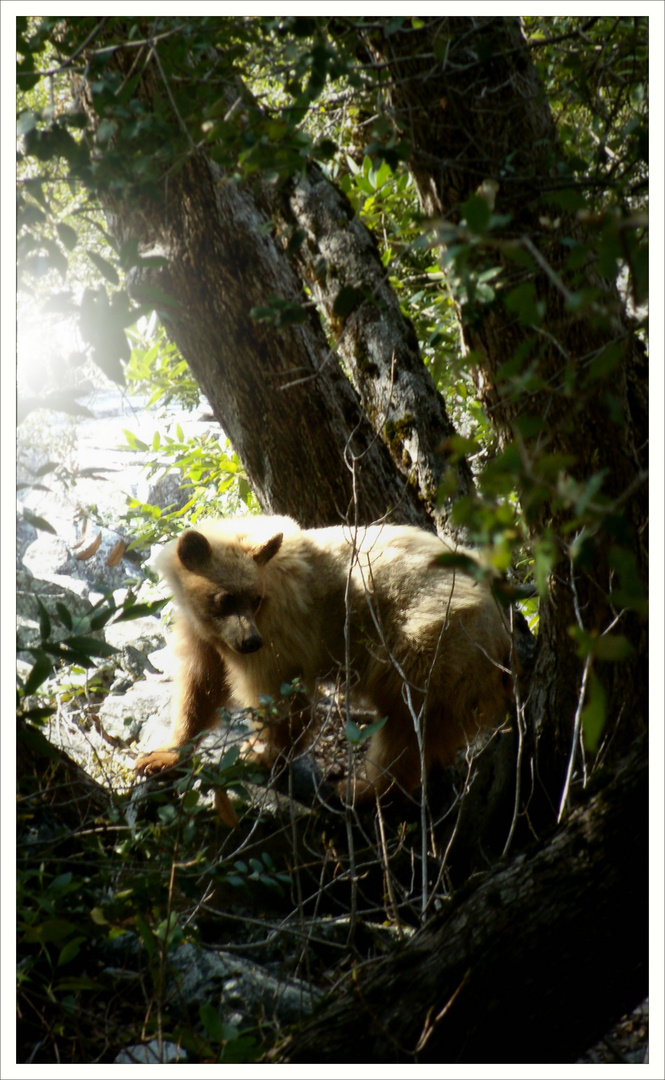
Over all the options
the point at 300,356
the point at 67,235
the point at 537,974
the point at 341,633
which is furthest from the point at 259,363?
the point at 537,974

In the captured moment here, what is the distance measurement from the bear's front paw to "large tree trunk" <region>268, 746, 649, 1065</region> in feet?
6.20

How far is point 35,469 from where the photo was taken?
2525 millimetres

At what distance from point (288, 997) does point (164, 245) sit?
3.47 metres

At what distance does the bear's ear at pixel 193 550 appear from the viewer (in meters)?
3.71

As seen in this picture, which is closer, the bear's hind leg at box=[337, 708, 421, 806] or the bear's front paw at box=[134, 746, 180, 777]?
the bear's front paw at box=[134, 746, 180, 777]

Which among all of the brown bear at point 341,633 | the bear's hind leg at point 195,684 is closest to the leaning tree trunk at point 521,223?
the brown bear at point 341,633

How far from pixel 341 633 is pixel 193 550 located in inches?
36.3

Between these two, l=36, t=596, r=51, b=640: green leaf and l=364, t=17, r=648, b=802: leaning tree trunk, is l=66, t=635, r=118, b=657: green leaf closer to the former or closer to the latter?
l=36, t=596, r=51, b=640: green leaf

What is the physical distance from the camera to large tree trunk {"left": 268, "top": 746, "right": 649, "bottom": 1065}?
1.92 m

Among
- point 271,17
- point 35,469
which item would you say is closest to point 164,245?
point 271,17

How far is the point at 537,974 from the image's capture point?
192 cm

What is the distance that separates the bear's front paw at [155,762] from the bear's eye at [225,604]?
0.74 meters

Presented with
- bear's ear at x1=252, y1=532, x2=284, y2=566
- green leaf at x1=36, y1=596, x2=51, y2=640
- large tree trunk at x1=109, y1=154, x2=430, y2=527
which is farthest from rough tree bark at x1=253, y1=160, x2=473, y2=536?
green leaf at x1=36, y1=596, x2=51, y2=640

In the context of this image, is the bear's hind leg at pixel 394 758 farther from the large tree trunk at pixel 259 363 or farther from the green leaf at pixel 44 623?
the green leaf at pixel 44 623
